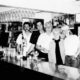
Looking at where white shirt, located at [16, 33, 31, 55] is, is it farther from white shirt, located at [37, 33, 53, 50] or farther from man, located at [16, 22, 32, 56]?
white shirt, located at [37, 33, 53, 50]

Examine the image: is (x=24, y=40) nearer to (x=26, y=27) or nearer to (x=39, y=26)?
(x=26, y=27)

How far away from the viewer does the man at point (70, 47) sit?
8.13 ft

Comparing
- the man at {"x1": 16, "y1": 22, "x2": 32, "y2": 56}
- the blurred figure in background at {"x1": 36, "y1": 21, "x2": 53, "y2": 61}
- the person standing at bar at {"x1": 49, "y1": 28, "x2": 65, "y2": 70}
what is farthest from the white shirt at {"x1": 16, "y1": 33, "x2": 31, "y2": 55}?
the person standing at bar at {"x1": 49, "y1": 28, "x2": 65, "y2": 70}

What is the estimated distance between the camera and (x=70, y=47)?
2564 mm

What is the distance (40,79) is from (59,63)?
24.5 inches

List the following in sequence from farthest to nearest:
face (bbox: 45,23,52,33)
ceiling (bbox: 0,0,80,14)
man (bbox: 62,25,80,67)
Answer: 1. face (bbox: 45,23,52,33)
2. ceiling (bbox: 0,0,80,14)
3. man (bbox: 62,25,80,67)

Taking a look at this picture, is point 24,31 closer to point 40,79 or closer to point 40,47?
point 40,47

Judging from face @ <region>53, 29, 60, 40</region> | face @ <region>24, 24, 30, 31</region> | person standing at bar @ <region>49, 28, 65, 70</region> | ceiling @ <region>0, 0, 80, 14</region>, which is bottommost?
person standing at bar @ <region>49, 28, 65, 70</region>

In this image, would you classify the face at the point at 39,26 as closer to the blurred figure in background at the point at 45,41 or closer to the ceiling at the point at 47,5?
the blurred figure in background at the point at 45,41

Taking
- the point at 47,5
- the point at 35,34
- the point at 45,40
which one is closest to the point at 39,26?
the point at 35,34

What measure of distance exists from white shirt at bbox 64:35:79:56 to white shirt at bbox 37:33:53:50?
1.19 ft

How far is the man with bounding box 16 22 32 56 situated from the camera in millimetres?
3277

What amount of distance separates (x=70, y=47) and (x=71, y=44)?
55 millimetres

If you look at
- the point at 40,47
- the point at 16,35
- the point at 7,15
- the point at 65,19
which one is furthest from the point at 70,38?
A: the point at 7,15
